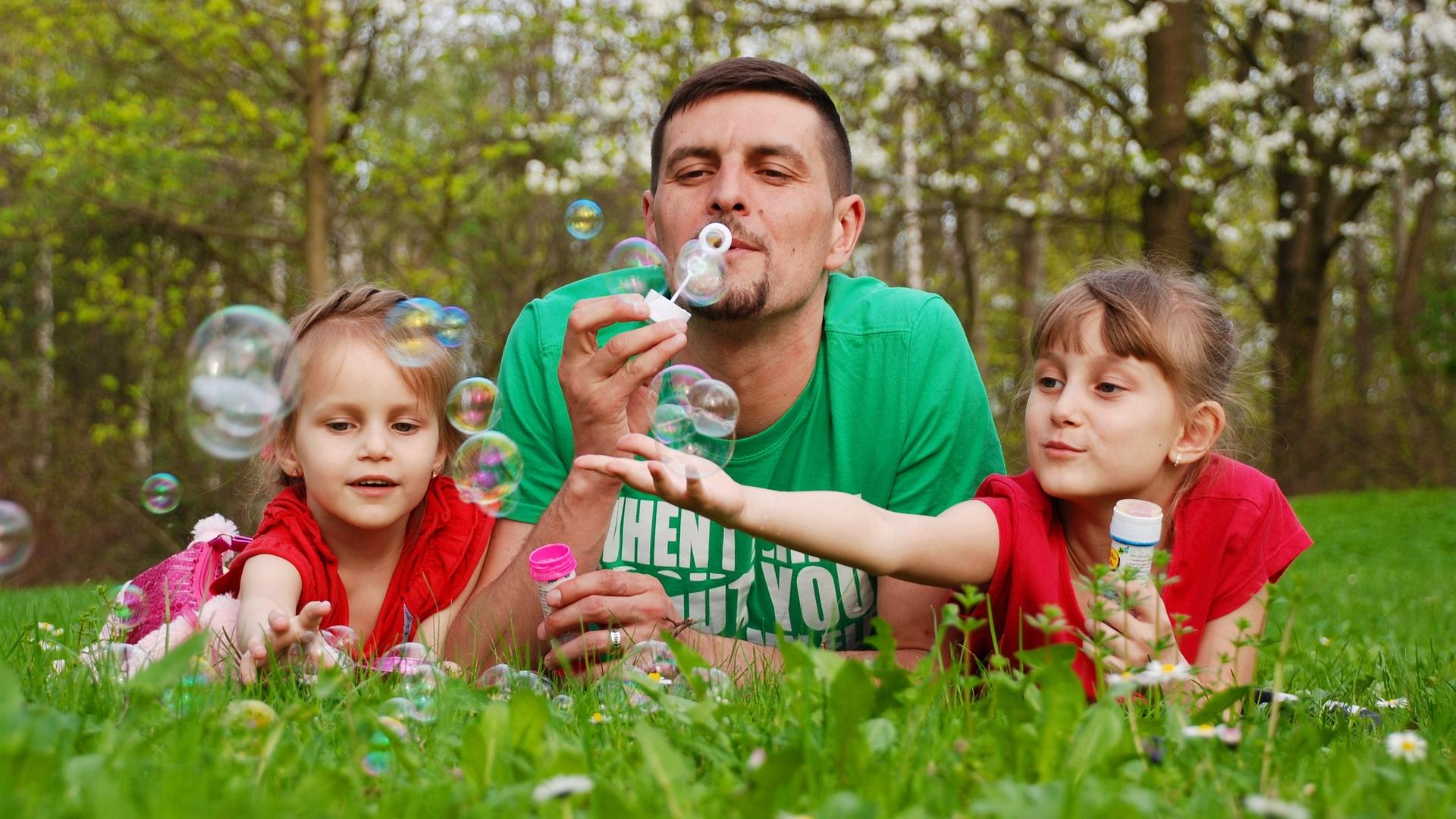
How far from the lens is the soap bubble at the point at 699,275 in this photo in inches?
101

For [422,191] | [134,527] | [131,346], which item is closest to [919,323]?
[422,191]

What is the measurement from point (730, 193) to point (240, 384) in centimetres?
113

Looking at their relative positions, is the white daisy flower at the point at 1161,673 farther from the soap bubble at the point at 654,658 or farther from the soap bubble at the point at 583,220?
the soap bubble at the point at 583,220

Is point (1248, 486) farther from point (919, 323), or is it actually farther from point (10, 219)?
point (10, 219)

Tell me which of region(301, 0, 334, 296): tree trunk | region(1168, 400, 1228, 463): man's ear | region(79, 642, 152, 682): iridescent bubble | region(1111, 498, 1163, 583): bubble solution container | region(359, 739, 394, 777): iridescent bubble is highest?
region(301, 0, 334, 296): tree trunk

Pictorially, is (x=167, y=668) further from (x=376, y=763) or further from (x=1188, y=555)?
(x=1188, y=555)

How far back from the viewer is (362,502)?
2529 mm

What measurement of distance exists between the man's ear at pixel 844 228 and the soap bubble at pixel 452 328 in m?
0.88

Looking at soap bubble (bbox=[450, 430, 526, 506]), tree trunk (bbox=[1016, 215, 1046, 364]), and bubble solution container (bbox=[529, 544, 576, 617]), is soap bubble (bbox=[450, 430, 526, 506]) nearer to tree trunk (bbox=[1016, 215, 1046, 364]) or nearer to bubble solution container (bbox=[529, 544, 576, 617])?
bubble solution container (bbox=[529, 544, 576, 617])

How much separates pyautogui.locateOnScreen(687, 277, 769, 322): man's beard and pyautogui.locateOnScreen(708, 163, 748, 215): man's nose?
0.17m

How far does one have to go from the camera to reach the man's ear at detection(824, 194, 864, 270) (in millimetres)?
3012

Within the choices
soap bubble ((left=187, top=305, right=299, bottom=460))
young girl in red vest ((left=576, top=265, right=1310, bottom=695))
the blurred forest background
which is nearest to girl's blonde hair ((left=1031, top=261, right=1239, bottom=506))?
young girl in red vest ((left=576, top=265, right=1310, bottom=695))

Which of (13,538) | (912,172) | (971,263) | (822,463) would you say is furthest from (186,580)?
(971,263)

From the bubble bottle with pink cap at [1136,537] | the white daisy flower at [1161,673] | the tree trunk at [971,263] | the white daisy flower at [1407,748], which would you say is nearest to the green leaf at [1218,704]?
the white daisy flower at [1161,673]
